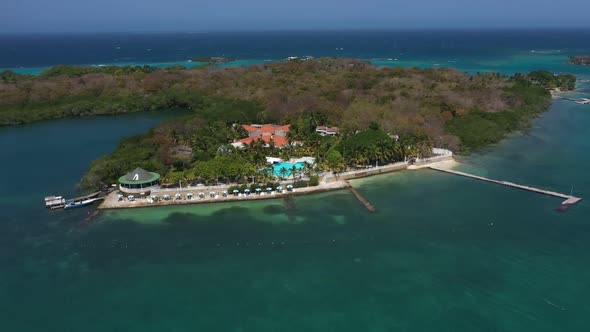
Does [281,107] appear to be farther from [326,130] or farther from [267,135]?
[326,130]

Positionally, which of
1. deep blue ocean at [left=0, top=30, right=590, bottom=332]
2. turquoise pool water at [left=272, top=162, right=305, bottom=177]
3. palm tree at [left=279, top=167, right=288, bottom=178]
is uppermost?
palm tree at [left=279, top=167, right=288, bottom=178]

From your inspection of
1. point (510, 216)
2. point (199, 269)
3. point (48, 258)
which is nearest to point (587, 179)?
point (510, 216)

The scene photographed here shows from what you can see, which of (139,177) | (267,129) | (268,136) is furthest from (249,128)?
(139,177)

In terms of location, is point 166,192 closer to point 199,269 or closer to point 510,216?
point 199,269

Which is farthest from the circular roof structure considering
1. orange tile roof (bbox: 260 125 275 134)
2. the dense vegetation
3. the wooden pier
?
the wooden pier

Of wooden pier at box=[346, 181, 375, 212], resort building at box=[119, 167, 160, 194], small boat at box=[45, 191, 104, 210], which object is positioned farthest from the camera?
resort building at box=[119, 167, 160, 194]

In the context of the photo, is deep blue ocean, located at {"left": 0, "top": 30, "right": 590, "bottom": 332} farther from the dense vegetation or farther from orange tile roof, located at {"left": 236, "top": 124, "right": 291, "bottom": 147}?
orange tile roof, located at {"left": 236, "top": 124, "right": 291, "bottom": 147}

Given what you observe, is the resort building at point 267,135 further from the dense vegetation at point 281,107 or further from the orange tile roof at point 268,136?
the dense vegetation at point 281,107
